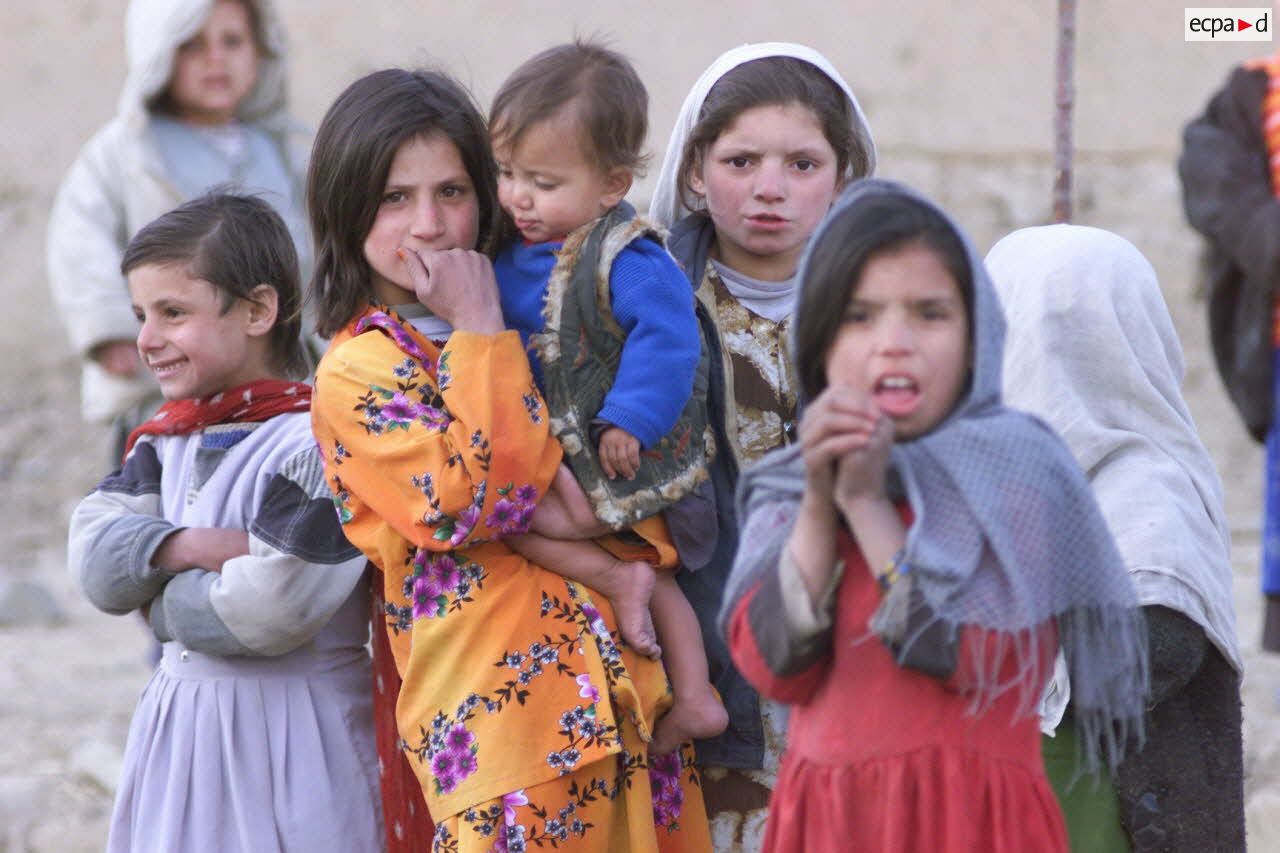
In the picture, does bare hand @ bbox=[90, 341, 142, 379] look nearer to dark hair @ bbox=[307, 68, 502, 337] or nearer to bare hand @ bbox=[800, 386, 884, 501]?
dark hair @ bbox=[307, 68, 502, 337]

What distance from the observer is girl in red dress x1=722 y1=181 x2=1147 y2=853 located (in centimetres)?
227

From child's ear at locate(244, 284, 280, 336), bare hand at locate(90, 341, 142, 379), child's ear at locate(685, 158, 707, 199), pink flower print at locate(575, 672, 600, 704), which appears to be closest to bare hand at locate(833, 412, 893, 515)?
pink flower print at locate(575, 672, 600, 704)

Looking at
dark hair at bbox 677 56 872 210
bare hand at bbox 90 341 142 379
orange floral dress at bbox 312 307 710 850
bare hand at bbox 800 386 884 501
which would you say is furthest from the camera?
bare hand at bbox 90 341 142 379

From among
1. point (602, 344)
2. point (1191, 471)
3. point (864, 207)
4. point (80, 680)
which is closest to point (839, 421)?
point (864, 207)

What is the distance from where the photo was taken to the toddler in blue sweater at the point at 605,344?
284cm

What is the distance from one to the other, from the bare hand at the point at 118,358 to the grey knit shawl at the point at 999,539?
12.8 ft

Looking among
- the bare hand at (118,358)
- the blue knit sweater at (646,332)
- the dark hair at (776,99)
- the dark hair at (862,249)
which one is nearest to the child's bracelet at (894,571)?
the dark hair at (862,249)

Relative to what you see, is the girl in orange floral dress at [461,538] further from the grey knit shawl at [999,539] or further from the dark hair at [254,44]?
the dark hair at [254,44]

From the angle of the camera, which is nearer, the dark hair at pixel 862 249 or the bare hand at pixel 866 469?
the bare hand at pixel 866 469

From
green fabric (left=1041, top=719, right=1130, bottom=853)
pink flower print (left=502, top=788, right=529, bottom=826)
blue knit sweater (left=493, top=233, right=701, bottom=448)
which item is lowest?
green fabric (left=1041, top=719, right=1130, bottom=853)

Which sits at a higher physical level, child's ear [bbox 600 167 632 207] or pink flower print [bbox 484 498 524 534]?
child's ear [bbox 600 167 632 207]
